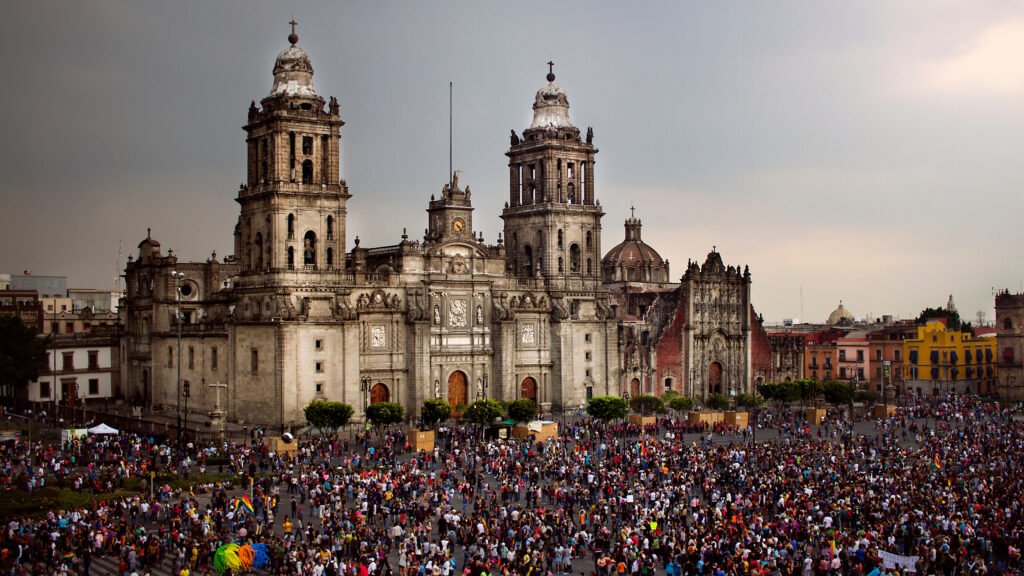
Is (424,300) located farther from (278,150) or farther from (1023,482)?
(1023,482)

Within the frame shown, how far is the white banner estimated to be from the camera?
112 ft

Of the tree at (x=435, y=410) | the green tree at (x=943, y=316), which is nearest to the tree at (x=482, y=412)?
the tree at (x=435, y=410)

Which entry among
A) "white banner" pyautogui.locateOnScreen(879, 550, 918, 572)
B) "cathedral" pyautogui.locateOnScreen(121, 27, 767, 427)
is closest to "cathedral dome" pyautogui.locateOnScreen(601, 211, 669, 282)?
"cathedral" pyautogui.locateOnScreen(121, 27, 767, 427)

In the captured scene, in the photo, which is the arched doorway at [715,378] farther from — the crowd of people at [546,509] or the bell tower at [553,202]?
the crowd of people at [546,509]

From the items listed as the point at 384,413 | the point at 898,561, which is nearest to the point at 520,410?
the point at 384,413

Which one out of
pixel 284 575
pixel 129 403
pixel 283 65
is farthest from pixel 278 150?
pixel 284 575

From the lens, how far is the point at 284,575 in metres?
32.9

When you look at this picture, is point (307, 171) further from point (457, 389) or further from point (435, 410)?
point (435, 410)

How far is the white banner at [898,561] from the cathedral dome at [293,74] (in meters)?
47.2

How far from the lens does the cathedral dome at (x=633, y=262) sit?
11038 cm

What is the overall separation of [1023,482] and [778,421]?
28.0 metres

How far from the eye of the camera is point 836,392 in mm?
81375

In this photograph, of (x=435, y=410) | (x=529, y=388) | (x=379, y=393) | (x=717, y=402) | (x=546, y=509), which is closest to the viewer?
(x=546, y=509)

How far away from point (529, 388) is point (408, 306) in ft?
36.2
